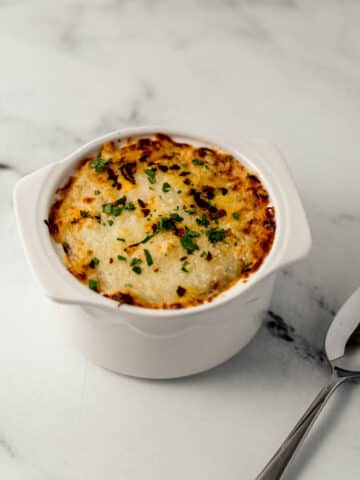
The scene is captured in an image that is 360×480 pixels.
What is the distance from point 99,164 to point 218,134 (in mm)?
334

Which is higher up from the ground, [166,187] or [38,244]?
[166,187]

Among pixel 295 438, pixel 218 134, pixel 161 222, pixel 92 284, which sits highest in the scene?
pixel 218 134

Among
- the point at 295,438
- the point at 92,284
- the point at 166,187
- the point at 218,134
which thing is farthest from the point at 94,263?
the point at 295,438

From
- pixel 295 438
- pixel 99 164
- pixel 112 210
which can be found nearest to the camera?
pixel 295 438

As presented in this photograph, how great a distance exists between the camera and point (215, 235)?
2.08m

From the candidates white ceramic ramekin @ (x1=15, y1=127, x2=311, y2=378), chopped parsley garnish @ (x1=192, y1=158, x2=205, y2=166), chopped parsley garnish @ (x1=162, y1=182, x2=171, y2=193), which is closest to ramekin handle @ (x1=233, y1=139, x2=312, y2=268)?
white ceramic ramekin @ (x1=15, y1=127, x2=311, y2=378)

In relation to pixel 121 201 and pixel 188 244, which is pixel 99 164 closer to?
pixel 121 201

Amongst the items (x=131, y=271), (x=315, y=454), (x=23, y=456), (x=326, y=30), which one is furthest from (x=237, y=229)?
(x=326, y=30)

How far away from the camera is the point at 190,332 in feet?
6.54

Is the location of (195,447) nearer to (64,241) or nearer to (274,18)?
(64,241)

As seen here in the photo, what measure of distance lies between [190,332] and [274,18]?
1.64 metres

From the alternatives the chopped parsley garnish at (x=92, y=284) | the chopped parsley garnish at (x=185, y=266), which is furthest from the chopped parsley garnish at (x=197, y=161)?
the chopped parsley garnish at (x=92, y=284)

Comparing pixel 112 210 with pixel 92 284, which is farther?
pixel 112 210

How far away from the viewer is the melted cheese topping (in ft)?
6.58
